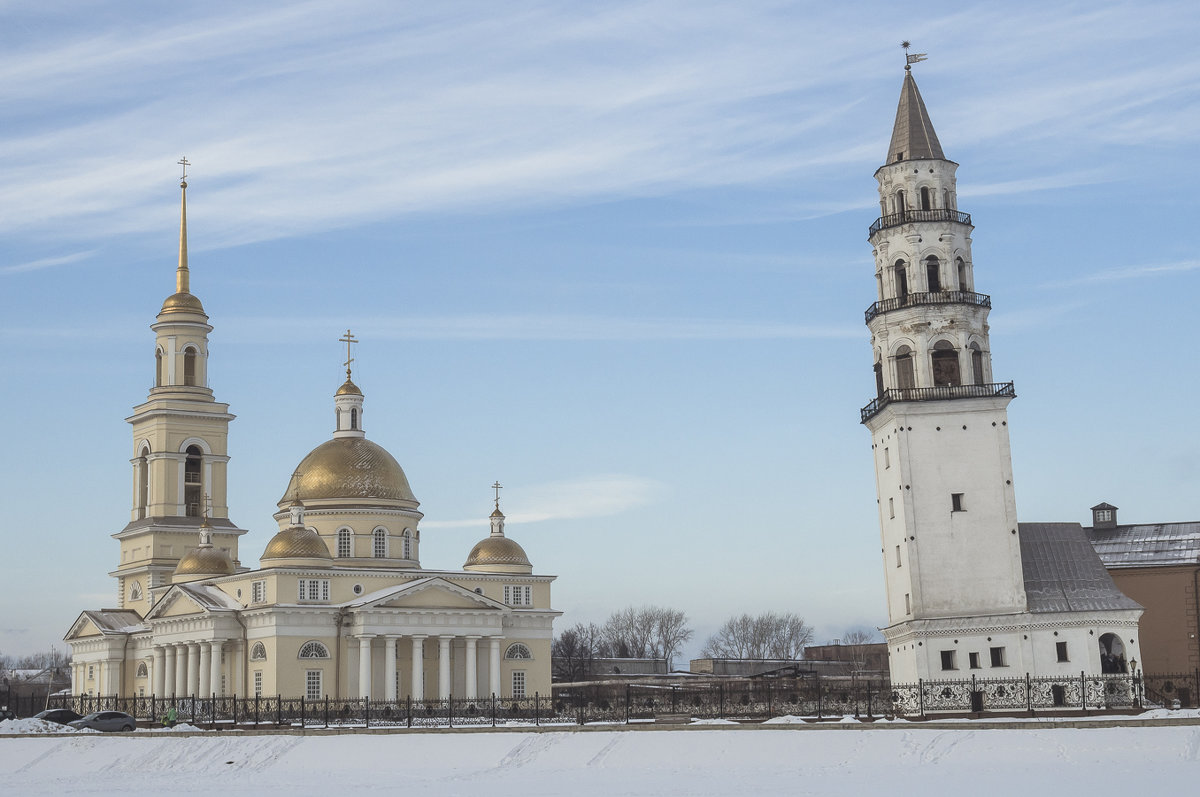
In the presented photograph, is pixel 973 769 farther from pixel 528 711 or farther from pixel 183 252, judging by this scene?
pixel 183 252

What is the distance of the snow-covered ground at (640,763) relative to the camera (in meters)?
33.6

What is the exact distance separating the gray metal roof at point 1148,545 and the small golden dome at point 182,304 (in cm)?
4768

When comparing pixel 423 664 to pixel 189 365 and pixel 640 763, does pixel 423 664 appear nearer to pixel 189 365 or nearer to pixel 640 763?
pixel 189 365

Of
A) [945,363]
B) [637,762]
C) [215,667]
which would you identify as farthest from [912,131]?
[215,667]

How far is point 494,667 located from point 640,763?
32.5 m

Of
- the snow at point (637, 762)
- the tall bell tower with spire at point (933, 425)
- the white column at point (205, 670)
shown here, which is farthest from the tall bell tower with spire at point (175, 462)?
the tall bell tower with spire at point (933, 425)

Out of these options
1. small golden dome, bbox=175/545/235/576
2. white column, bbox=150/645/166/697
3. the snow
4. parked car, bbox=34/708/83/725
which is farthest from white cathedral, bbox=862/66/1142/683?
white column, bbox=150/645/166/697

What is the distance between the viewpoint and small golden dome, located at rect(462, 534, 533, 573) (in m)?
75.2

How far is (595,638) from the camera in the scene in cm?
14050

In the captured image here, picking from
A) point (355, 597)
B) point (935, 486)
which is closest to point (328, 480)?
point (355, 597)

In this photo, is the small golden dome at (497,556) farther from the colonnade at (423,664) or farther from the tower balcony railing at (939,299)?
the tower balcony railing at (939,299)

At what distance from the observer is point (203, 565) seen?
75125 mm

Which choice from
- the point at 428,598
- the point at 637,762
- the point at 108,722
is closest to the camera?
the point at 637,762

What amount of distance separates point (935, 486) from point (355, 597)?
94.9 ft
